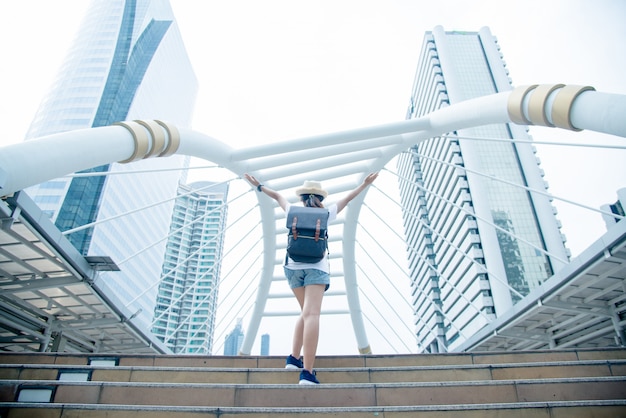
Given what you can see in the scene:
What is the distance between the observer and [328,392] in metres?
3.17

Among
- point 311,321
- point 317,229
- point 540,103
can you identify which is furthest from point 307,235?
point 540,103

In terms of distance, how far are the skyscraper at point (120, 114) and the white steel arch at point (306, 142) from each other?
42629mm

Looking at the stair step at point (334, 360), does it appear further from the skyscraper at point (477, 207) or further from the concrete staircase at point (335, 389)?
the skyscraper at point (477, 207)

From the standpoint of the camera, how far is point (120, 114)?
217ft

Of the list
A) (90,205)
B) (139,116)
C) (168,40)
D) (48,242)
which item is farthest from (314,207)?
(168,40)

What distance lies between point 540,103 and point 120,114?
70.6 meters

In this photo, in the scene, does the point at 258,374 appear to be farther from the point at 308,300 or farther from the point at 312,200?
the point at 312,200

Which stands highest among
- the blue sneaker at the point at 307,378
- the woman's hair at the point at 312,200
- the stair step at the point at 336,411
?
the woman's hair at the point at 312,200

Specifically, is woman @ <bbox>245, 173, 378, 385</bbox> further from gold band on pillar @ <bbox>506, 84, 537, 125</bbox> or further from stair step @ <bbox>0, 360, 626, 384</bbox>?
gold band on pillar @ <bbox>506, 84, 537, 125</bbox>

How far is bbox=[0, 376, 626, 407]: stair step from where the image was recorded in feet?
10.2

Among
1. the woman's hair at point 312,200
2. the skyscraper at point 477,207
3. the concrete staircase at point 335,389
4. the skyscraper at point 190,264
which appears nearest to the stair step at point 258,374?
the concrete staircase at point 335,389

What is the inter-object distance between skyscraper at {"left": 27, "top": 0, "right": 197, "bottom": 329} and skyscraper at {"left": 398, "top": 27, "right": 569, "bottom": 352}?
4155cm

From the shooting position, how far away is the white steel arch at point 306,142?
4.72m

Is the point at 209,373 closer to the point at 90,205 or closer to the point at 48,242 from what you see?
the point at 48,242
